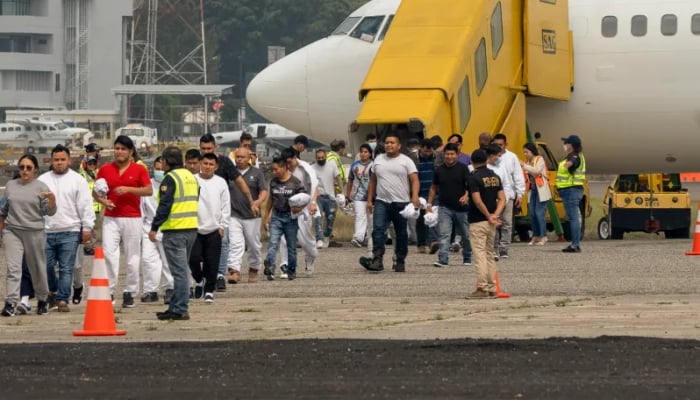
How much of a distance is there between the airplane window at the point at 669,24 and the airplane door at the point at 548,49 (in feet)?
4.86

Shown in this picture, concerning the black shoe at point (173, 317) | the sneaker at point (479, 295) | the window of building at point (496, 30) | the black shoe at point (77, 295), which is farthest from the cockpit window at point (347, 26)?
the black shoe at point (173, 317)

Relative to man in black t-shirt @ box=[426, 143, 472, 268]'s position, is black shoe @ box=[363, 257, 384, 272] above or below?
below

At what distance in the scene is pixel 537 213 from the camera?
1022 inches

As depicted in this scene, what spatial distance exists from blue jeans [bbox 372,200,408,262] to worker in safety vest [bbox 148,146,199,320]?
5.07 m

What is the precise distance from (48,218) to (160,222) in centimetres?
155

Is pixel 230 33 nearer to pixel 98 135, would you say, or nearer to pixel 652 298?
pixel 98 135

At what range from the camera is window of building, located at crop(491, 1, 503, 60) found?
26.9m

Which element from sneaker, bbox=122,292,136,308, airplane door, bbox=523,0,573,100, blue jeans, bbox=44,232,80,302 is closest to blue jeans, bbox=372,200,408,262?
sneaker, bbox=122,292,136,308

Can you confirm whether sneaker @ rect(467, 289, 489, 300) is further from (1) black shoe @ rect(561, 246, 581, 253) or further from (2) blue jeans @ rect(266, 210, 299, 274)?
(1) black shoe @ rect(561, 246, 581, 253)

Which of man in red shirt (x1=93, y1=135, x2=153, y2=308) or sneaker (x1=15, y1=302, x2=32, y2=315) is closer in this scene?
sneaker (x1=15, y1=302, x2=32, y2=315)

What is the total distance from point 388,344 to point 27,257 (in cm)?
474

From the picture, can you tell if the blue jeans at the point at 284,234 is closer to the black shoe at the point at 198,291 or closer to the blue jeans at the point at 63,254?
the black shoe at the point at 198,291

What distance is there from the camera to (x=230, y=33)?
471ft

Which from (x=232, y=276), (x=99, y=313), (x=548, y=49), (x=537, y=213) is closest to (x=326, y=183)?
(x=537, y=213)
